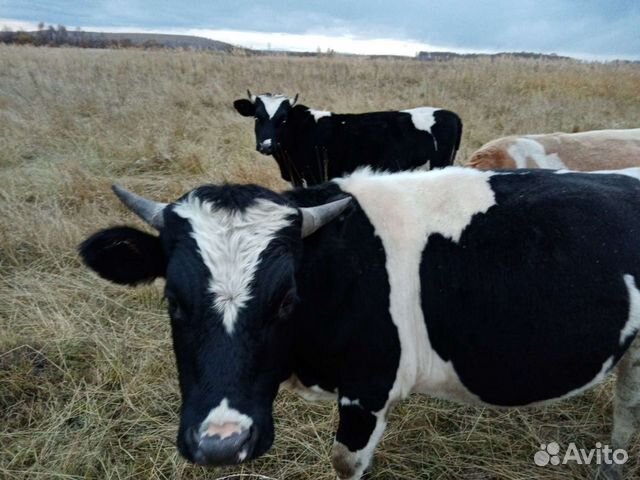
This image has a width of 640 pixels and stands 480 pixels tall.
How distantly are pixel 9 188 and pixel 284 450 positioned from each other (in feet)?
17.0

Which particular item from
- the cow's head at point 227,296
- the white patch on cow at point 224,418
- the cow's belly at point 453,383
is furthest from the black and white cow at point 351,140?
the white patch on cow at point 224,418

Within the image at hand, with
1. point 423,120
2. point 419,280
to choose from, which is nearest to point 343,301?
point 419,280

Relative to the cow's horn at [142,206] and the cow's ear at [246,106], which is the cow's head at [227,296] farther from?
the cow's ear at [246,106]

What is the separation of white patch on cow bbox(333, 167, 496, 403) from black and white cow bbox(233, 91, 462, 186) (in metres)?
4.45

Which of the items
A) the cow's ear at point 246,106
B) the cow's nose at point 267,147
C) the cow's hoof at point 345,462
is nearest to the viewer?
the cow's hoof at point 345,462

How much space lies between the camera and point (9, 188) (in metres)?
6.09

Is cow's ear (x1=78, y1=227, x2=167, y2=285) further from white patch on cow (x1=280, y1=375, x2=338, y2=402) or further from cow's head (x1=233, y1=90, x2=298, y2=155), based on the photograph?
cow's head (x1=233, y1=90, x2=298, y2=155)

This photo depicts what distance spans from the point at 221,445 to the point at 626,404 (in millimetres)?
2187

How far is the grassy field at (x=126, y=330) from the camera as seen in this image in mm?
2818

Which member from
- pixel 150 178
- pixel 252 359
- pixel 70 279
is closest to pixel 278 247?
pixel 252 359

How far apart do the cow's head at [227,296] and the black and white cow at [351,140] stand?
4.93 meters

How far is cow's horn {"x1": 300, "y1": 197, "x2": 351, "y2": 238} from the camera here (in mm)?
1948

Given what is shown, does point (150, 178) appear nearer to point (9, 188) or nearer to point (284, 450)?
point (9, 188)

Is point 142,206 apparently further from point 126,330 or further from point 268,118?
point 268,118
